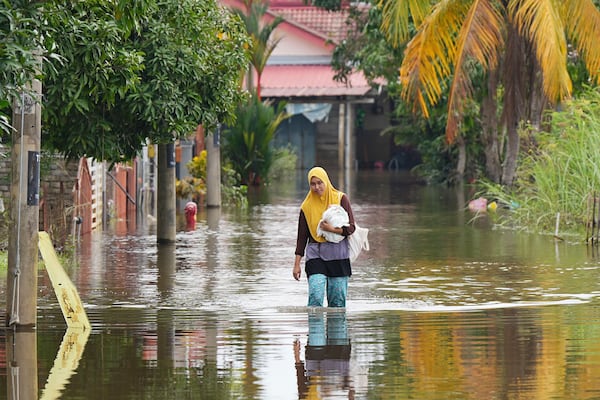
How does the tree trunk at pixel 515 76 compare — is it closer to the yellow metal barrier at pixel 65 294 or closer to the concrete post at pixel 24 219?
the yellow metal barrier at pixel 65 294

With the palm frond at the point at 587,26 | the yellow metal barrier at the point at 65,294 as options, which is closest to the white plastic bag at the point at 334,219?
the yellow metal barrier at the point at 65,294

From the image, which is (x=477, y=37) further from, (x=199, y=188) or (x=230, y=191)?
(x=230, y=191)

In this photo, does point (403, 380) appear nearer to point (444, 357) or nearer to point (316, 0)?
point (444, 357)

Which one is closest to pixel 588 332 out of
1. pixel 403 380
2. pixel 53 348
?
pixel 403 380

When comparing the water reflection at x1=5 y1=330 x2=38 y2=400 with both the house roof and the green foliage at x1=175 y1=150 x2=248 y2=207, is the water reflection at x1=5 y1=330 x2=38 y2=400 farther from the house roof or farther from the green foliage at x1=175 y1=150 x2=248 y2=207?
the house roof

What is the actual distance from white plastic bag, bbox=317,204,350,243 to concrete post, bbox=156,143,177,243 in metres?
8.17

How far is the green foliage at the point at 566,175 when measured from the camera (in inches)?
886

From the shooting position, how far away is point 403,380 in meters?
9.93

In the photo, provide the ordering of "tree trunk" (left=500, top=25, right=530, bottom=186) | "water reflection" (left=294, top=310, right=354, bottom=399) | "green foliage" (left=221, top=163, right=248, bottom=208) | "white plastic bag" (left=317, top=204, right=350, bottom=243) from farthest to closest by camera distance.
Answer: "green foliage" (left=221, top=163, right=248, bottom=208), "tree trunk" (left=500, top=25, right=530, bottom=186), "white plastic bag" (left=317, top=204, right=350, bottom=243), "water reflection" (left=294, top=310, right=354, bottom=399)

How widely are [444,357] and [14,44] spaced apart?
12.8 feet

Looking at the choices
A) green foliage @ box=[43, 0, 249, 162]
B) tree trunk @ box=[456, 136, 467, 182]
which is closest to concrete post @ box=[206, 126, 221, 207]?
green foliage @ box=[43, 0, 249, 162]

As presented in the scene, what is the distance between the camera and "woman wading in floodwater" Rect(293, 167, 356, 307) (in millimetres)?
13266

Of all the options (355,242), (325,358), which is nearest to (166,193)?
(355,242)

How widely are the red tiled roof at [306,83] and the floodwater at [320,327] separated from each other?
28.7 m
